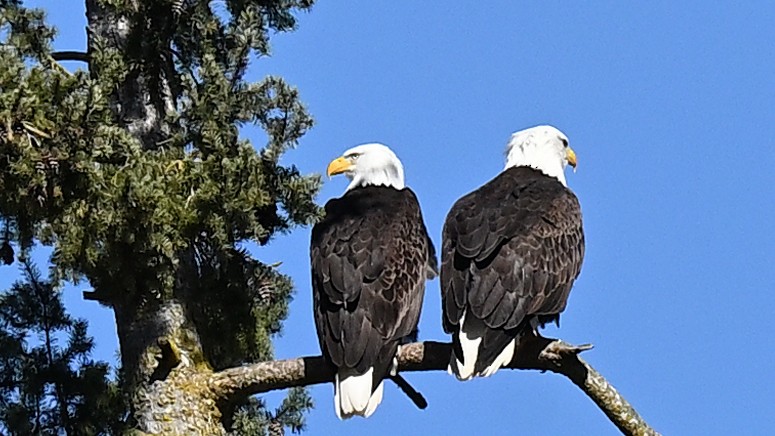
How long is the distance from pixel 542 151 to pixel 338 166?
105 centimetres

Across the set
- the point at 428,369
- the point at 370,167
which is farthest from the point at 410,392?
the point at 370,167

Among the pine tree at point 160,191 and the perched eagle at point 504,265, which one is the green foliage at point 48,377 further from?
the perched eagle at point 504,265

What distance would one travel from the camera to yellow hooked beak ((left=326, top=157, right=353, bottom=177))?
688 cm

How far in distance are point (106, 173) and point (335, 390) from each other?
1.31 metres

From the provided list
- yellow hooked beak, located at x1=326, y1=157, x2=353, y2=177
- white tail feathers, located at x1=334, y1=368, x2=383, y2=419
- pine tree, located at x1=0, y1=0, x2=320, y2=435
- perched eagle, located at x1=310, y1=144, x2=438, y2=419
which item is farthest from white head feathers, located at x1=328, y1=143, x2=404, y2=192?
white tail feathers, located at x1=334, y1=368, x2=383, y2=419

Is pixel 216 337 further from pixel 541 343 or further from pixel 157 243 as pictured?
pixel 541 343

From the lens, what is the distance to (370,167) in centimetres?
676

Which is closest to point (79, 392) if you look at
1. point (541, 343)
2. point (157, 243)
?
point (157, 243)

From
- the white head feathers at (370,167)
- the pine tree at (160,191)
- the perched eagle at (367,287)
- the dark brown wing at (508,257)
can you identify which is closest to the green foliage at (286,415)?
the pine tree at (160,191)

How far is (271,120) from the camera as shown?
472cm

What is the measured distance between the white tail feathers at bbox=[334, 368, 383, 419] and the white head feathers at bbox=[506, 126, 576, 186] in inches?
71.7

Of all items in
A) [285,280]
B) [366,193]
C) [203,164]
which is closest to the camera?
[203,164]

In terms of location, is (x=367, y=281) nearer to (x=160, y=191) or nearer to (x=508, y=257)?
(x=508, y=257)

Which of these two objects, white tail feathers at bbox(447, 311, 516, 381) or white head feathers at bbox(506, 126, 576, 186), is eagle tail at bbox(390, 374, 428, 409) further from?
white head feathers at bbox(506, 126, 576, 186)
